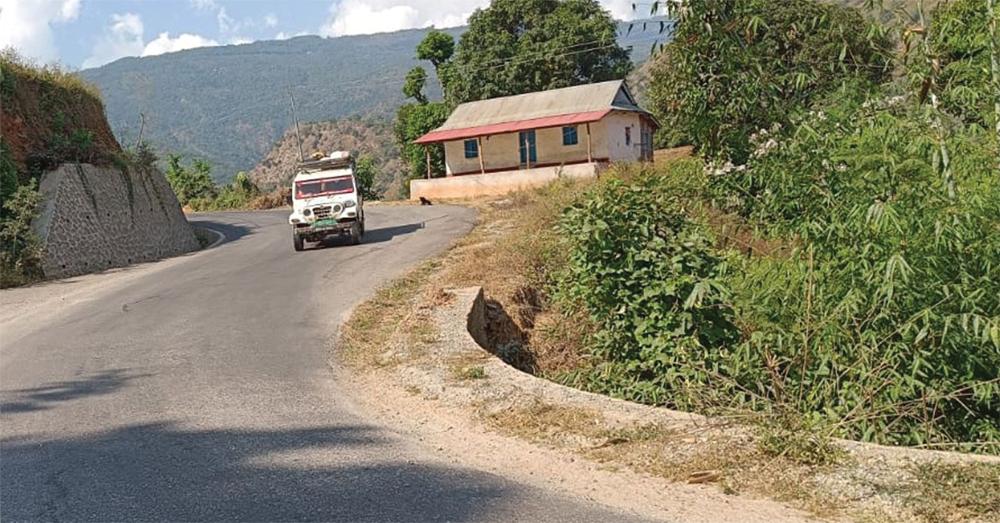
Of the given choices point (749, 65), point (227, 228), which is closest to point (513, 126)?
point (227, 228)

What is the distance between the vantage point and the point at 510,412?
23.1 feet

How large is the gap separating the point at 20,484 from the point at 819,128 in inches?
253

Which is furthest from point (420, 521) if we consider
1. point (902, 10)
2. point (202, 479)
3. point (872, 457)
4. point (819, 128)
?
point (902, 10)

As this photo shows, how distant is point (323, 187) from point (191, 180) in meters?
36.5

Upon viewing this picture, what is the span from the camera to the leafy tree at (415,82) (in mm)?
58375

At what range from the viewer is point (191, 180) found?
55.4 m

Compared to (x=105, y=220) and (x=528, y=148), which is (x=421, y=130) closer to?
(x=528, y=148)

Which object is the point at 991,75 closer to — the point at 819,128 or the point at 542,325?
the point at 819,128

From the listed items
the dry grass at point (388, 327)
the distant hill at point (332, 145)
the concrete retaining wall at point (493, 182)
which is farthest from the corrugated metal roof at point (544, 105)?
the distant hill at point (332, 145)

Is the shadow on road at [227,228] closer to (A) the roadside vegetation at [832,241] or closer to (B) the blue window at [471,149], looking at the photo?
(B) the blue window at [471,149]

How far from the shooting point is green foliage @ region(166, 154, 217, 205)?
5431 cm

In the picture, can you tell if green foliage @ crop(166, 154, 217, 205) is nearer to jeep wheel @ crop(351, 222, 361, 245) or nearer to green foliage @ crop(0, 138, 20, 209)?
green foliage @ crop(0, 138, 20, 209)

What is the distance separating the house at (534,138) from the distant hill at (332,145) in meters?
66.3

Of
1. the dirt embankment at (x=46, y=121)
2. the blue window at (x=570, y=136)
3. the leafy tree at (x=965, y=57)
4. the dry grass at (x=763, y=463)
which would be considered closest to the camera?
the dry grass at (x=763, y=463)
